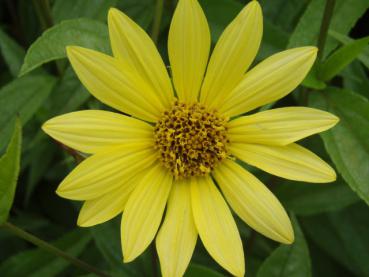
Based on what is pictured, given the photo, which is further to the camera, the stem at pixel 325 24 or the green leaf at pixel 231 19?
the green leaf at pixel 231 19

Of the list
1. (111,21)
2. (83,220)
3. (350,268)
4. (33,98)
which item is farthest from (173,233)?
(350,268)

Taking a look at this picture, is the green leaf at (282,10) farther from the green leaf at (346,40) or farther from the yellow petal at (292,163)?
the yellow petal at (292,163)

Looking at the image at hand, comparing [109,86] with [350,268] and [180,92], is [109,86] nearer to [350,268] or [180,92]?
[180,92]

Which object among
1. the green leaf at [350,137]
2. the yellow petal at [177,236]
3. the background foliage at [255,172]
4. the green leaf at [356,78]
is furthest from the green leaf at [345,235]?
the yellow petal at [177,236]

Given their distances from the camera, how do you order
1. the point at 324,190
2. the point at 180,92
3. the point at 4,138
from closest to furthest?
the point at 180,92, the point at 4,138, the point at 324,190

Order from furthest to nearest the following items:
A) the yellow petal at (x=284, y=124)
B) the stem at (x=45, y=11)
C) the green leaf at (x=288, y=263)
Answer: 1. the stem at (x=45, y=11)
2. the green leaf at (x=288, y=263)
3. the yellow petal at (x=284, y=124)

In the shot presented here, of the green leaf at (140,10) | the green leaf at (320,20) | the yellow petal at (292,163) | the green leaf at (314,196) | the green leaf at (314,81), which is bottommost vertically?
the green leaf at (314,196)

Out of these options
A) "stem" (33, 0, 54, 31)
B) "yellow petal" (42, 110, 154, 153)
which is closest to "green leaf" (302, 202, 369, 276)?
"yellow petal" (42, 110, 154, 153)
